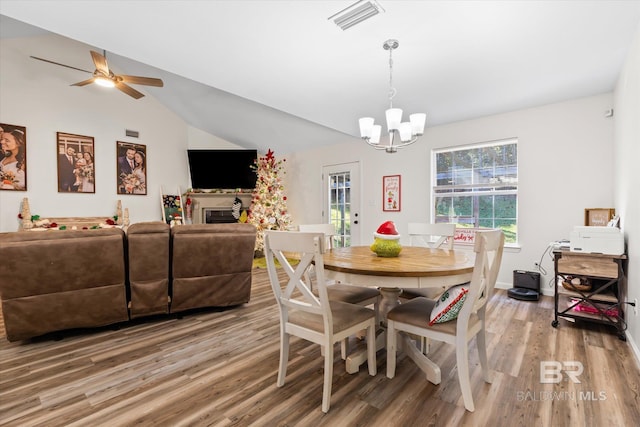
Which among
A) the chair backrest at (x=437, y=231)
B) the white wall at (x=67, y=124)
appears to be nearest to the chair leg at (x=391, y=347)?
the chair backrest at (x=437, y=231)

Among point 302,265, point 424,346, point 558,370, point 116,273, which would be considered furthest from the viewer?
point 116,273

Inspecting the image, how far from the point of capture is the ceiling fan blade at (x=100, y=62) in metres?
3.61

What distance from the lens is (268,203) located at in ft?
20.5

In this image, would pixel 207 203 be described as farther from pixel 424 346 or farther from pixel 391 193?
pixel 424 346

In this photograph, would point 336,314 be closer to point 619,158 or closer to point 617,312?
point 617,312

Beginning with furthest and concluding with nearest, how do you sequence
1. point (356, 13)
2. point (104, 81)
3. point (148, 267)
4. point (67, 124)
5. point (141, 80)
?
1. point (67, 124)
2. point (104, 81)
3. point (141, 80)
4. point (148, 267)
5. point (356, 13)

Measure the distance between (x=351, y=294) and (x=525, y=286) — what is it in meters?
2.69

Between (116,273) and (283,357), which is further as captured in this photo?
(116,273)

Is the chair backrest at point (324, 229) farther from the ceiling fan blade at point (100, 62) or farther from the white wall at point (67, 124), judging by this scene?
the white wall at point (67, 124)

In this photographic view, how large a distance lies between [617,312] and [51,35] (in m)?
8.69

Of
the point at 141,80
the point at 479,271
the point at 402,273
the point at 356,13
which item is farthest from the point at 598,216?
the point at 141,80

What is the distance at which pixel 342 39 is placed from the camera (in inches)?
95.0

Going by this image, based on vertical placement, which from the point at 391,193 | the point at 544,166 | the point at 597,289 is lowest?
the point at 597,289

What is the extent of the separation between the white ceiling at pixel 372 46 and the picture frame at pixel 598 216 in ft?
4.31
